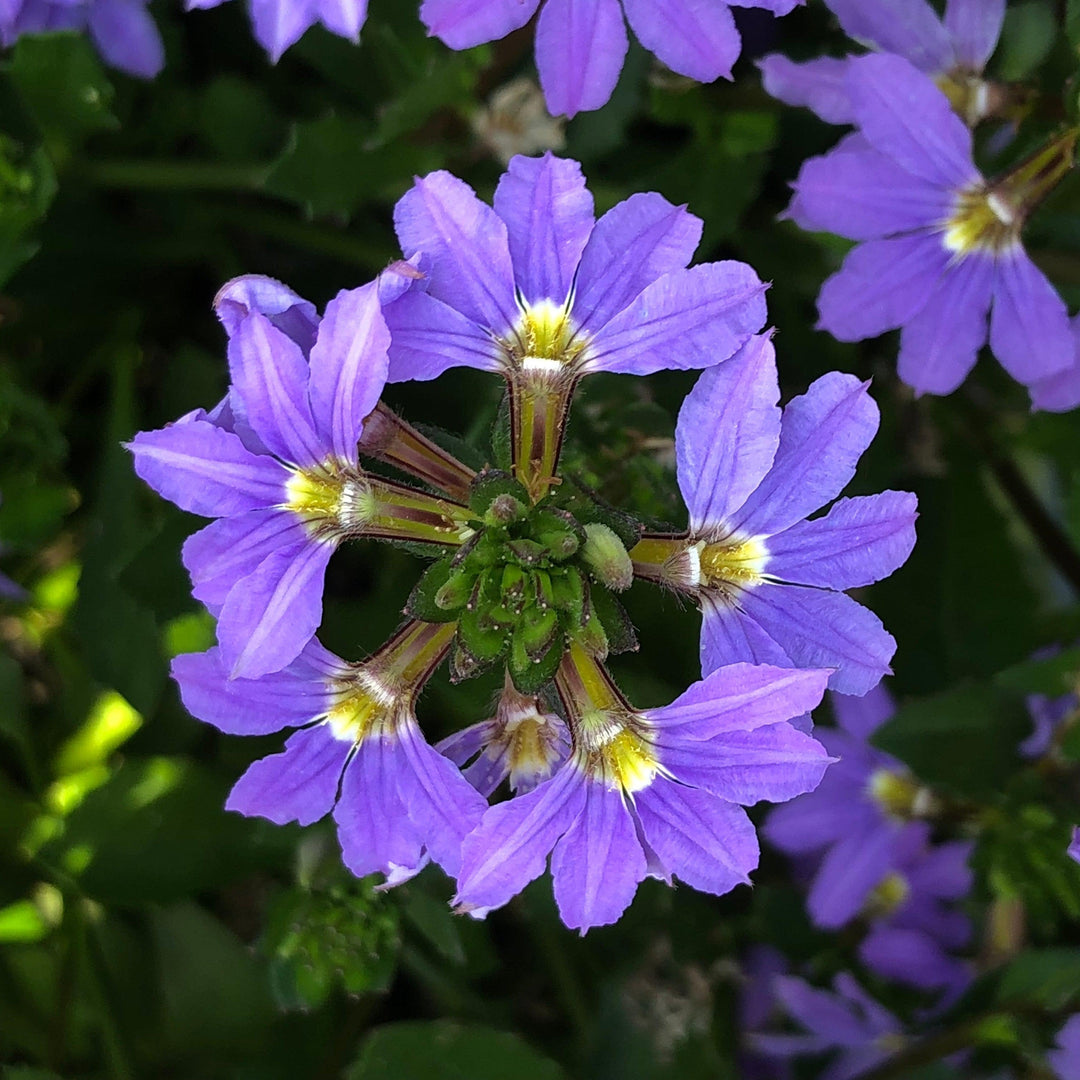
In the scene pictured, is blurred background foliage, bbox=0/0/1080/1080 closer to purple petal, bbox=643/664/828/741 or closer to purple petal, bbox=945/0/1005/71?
purple petal, bbox=945/0/1005/71

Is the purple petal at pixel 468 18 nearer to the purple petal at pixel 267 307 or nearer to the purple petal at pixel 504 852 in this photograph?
the purple petal at pixel 267 307

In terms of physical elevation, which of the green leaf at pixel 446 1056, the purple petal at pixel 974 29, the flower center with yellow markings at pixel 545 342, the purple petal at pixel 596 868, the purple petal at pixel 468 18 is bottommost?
the green leaf at pixel 446 1056

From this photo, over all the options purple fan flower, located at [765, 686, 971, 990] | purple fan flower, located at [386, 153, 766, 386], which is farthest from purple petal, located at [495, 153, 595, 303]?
purple fan flower, located at [765, 686, 971, 990]

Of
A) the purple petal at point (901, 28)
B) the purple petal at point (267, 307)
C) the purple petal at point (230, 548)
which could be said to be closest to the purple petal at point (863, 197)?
the purple petal at point (901, 28)

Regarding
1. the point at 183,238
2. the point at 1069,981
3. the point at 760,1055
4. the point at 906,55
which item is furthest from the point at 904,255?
the point at 760,1055

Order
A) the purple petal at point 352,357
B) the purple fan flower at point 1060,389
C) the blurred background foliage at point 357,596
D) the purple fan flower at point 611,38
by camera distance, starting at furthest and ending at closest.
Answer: the blurred background foliage at point 357,596 < the purple fan flower at point 1060,389 < the purple fan flower at point 611,38 < the purple petal at point 352,357

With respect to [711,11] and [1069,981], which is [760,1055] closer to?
[1069,981]
